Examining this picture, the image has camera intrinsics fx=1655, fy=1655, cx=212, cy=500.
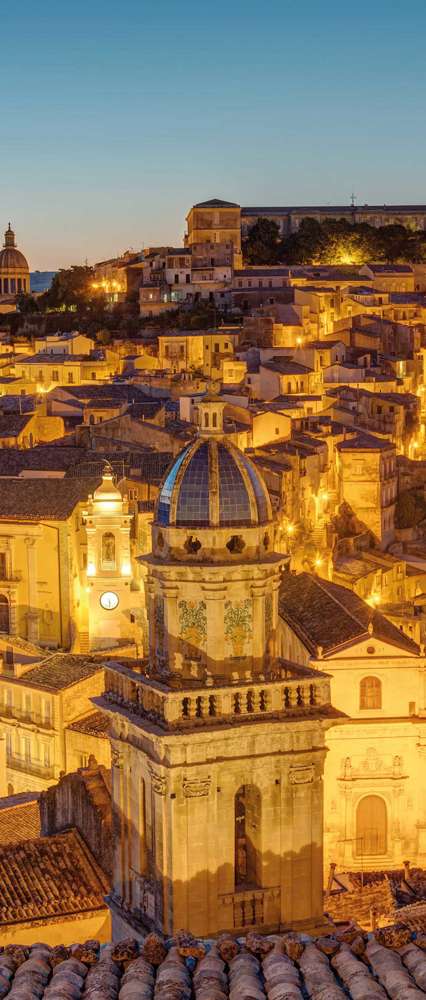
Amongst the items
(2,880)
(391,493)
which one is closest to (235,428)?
(391,493)

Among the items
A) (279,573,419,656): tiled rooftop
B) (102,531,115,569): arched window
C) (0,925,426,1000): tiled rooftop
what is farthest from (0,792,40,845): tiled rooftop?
(0,925,426,1000): tiled rooftop

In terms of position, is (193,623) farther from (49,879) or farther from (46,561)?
(46,561)

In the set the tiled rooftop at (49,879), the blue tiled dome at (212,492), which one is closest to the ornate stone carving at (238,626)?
the blue tiled dome at (212,492)

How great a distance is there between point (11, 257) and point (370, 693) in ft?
300

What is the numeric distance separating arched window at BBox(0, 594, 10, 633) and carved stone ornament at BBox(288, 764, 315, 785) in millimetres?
29783

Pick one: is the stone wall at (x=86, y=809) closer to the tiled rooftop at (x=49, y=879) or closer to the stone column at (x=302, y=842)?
the tiled rooftop at (x=49, y=879)

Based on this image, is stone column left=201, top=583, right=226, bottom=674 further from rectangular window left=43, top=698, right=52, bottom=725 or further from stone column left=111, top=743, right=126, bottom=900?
rectangular window left=43, top=698, right=52, bottom=725

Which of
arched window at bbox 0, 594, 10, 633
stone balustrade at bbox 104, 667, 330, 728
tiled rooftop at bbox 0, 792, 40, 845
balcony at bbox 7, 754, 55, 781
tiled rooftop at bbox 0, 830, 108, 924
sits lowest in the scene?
balcony at bbox 7, 754, 55, 781

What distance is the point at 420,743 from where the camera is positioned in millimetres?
29359

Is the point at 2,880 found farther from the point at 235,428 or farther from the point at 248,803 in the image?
the point at 235,428

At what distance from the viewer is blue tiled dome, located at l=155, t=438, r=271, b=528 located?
17.7 metres

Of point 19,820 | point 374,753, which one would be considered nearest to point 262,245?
point 374,753

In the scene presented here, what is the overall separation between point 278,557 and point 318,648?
12.3 metres

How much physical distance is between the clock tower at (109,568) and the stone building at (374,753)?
11.0 metres
